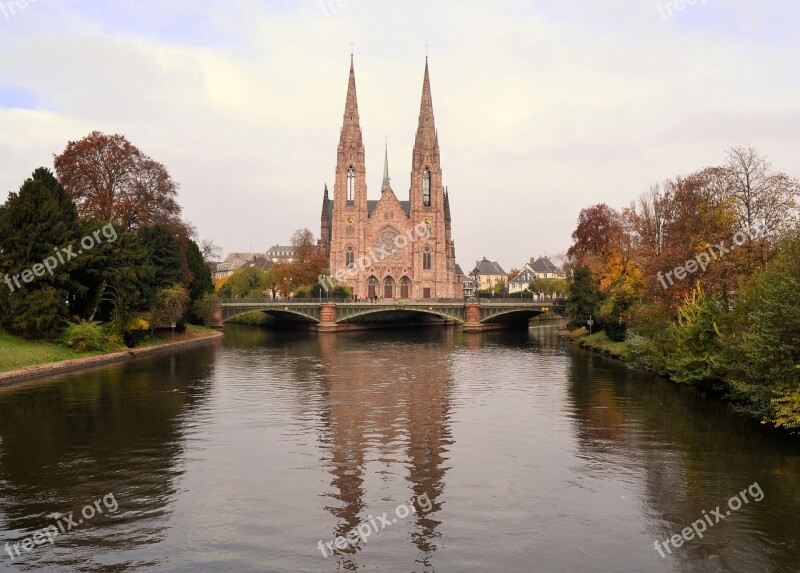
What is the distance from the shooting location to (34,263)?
44.8 m

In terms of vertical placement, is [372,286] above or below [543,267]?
below

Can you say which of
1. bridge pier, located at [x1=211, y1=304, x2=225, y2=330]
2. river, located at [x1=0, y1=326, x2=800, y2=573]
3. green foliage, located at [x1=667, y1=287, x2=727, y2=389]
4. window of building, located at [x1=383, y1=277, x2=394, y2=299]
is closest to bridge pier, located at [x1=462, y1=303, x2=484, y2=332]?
window of building, located at [x1=383, y1=277, x2=394, y2=299]

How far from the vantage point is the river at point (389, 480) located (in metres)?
14.4

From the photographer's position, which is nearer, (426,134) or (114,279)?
(114,279)

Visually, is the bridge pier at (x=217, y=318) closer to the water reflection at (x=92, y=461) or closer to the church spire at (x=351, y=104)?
the water reflection at (x=92, y=461)

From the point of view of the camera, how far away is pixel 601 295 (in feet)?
213

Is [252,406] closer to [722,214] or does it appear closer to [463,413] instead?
[463,413]

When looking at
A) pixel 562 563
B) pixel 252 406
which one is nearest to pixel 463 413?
pixel 252 406

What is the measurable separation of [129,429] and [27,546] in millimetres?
11704

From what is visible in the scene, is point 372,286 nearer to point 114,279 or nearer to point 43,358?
point 114,279

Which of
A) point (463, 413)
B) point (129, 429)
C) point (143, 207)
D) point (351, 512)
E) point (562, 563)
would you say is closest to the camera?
point (562, 563)
